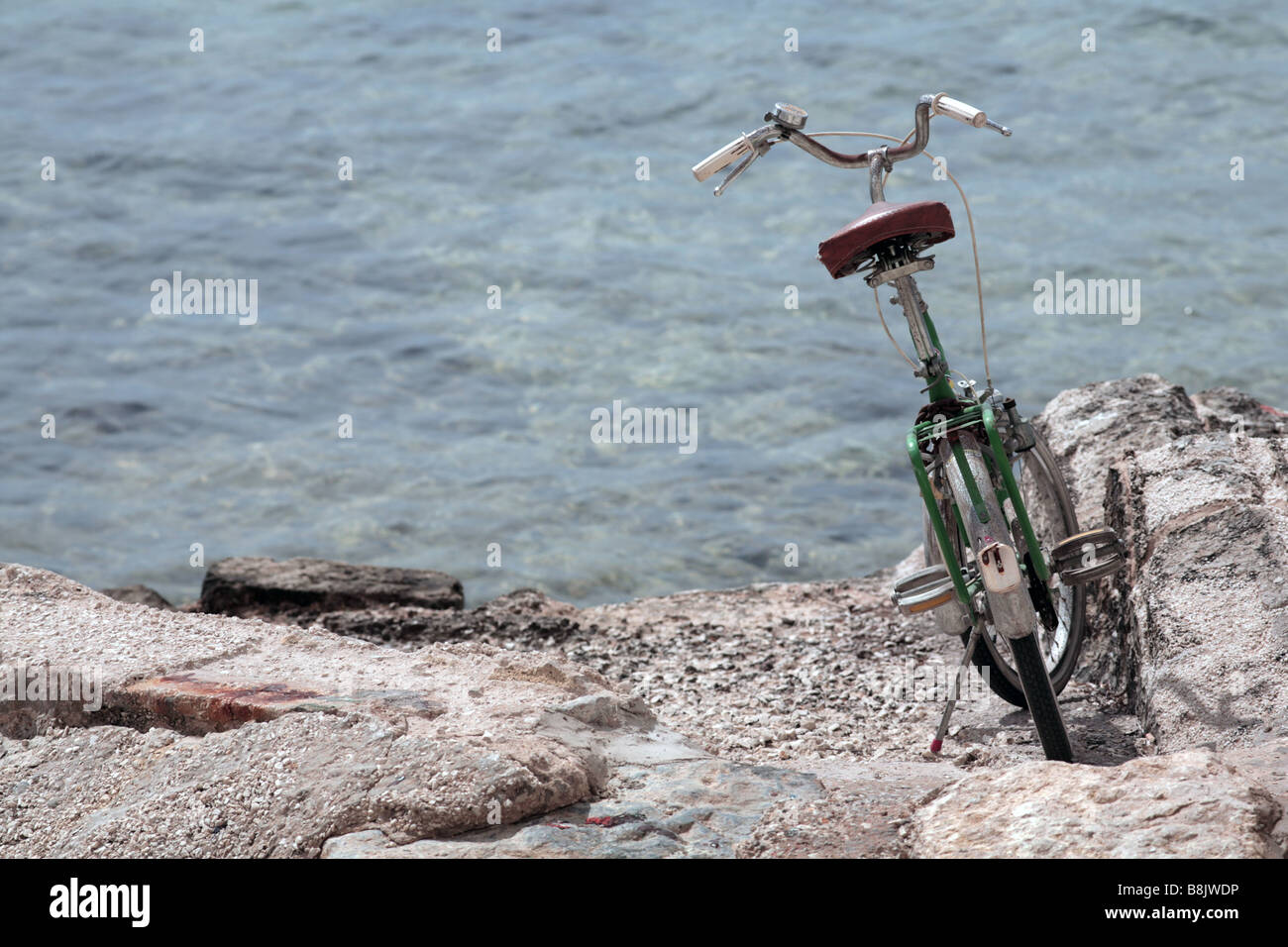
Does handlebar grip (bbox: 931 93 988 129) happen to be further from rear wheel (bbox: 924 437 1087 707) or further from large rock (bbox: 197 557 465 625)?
large rock (bbox: 197 557 465 625)

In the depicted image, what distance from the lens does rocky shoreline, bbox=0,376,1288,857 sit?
2.66 meters

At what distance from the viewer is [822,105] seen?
16.2 metres

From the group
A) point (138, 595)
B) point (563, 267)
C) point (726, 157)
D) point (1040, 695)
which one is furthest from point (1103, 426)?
point (563, 267)

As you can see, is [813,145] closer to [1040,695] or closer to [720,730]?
[1040,695]

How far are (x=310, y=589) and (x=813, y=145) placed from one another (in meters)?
3.51

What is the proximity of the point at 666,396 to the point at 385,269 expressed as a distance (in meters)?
4.17

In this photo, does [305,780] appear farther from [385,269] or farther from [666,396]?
[385,269]

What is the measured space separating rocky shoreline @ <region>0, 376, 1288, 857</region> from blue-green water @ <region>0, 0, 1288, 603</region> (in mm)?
2975

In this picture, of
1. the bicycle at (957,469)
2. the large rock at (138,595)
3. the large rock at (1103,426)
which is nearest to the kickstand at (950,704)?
the bicycle at (957,469)

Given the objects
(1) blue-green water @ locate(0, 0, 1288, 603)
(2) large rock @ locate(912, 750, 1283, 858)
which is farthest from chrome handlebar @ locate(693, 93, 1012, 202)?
(1) blue-green water @ locate(0, 0, 1288, 603)

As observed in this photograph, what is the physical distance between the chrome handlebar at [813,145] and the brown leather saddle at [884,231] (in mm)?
214

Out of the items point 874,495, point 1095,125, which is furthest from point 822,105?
point 874,495

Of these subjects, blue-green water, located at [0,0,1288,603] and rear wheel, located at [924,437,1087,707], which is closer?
rear wheel, located at [924,437,1087,707]

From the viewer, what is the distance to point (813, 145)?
12.4ft
